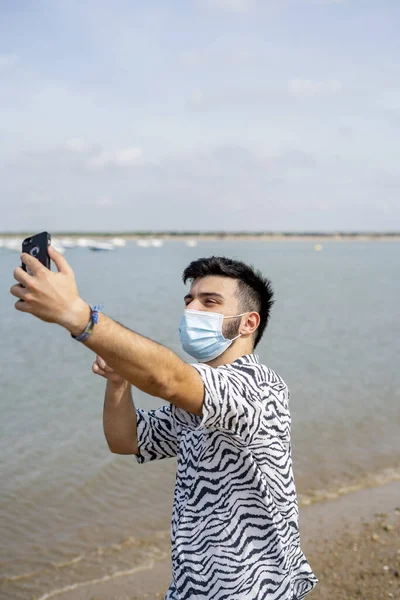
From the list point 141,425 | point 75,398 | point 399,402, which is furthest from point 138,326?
point 141,425

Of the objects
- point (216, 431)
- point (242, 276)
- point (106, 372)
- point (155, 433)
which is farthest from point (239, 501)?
point (242, 276)

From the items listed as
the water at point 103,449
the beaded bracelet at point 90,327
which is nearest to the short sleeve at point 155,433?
the beaded bracelet at point 90,327

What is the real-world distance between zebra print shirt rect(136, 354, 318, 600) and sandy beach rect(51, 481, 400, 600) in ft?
9.98

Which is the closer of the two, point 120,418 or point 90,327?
point 90,327

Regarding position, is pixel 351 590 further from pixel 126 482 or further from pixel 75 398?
pixel 75 398

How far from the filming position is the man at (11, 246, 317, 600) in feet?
6.30

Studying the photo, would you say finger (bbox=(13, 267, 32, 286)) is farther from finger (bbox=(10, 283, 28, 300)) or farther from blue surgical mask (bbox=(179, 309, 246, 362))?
blue surgical mask (bbox=(179, 309, 246, 362))

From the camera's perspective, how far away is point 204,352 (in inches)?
109

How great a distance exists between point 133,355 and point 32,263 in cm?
40

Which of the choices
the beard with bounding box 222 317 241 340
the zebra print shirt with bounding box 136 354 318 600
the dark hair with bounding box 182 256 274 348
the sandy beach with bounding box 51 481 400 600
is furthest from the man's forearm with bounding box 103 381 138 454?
the sandy beach with bounding box 51 481 400 600

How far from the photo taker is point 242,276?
2740 millimetres

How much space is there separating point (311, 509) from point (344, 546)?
1.12 m

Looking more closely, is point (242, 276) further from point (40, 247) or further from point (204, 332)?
point (40, 247)

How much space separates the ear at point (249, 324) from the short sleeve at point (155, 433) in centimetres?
46
